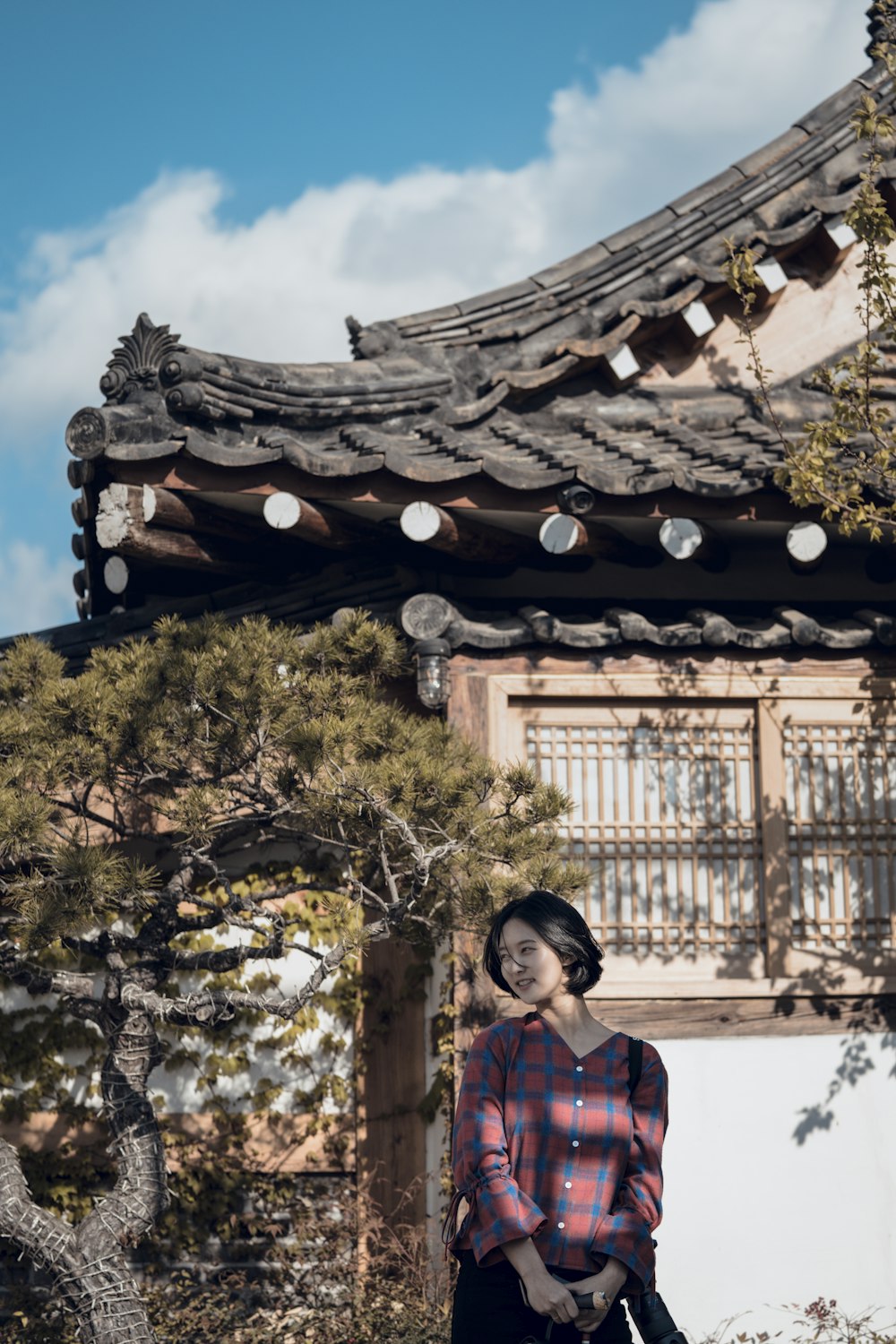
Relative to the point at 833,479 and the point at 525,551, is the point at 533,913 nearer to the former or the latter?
the point at 833,479

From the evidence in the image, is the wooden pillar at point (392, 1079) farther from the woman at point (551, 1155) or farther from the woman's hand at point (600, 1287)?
the woman's hand at point (600, 1287)

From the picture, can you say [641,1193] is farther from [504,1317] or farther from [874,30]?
[874,30]

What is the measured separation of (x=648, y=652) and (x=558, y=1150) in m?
3.69

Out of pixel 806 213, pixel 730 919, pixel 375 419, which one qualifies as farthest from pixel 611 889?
pixel 806 213

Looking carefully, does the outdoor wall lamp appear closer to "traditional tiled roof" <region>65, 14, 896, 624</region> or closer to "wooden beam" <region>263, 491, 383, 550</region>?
"traditional tiled roof" <region>65, 14, 896, 624</region>

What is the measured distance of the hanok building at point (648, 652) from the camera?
6.13 m

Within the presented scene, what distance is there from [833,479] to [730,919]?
207 cm

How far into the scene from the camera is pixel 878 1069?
6.43 m

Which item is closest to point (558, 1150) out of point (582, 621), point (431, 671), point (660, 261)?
point (431, 671)

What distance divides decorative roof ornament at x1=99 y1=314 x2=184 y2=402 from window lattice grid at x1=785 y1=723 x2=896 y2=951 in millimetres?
3272

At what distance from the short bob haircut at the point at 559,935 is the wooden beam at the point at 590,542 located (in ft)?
10.0

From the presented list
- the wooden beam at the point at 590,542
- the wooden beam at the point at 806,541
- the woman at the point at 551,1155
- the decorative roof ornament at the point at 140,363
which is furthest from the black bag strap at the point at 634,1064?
the decorative roof ornament at the point at 140,363

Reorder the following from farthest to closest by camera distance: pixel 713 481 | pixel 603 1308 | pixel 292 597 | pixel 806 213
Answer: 1. pixel 806 213
2. pixel 292 597
3. pixel 713 481
4. pixel 603 1308

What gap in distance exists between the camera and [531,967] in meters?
3.31
